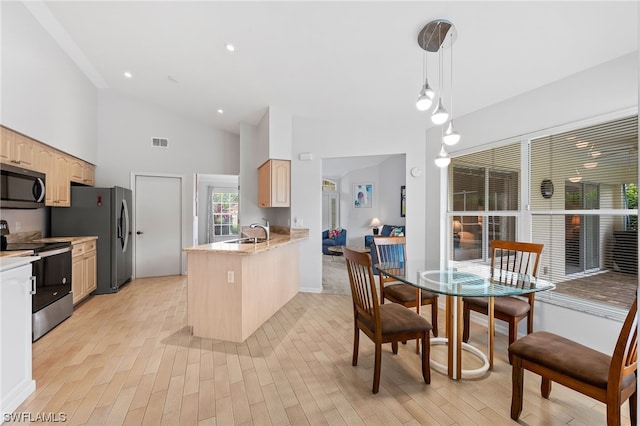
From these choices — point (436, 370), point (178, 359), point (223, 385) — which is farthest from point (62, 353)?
point (436, 370)

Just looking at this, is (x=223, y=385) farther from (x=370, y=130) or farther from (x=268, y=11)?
(x=370, y=130)

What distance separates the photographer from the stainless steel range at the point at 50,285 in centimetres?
276

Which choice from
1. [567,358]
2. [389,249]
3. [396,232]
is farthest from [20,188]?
[396,232]

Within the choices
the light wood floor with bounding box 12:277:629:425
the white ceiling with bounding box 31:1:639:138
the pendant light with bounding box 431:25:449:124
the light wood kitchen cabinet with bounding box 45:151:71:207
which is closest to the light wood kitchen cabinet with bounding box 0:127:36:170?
the light wood kitchen cabinet with bounding box 45:151:71:207

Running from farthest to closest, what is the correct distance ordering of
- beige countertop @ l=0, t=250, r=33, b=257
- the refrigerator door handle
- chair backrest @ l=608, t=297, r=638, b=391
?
the refrigerator door handle, beige countertop @ l=0, t=250, r=33, b=257, chair backrest @ l=608, t=297, r=638, b=391

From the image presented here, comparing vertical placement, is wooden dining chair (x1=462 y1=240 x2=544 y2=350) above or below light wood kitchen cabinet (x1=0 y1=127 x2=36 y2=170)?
below

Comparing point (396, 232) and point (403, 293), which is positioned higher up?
point (396, 232)

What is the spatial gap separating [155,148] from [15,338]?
4.20 m

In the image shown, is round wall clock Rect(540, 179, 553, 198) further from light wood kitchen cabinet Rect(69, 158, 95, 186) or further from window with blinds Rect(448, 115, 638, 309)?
light wood kitchen cabinet Rect(69, 158, 95, 186)

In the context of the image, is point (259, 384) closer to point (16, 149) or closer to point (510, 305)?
point (510, 305)

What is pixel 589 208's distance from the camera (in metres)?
2.43

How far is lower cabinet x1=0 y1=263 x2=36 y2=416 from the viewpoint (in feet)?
5.57

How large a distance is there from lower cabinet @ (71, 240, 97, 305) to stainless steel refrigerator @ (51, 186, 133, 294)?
0.12 m

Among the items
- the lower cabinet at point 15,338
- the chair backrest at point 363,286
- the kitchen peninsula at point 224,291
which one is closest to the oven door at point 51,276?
the lower cabinet at point 15,338
